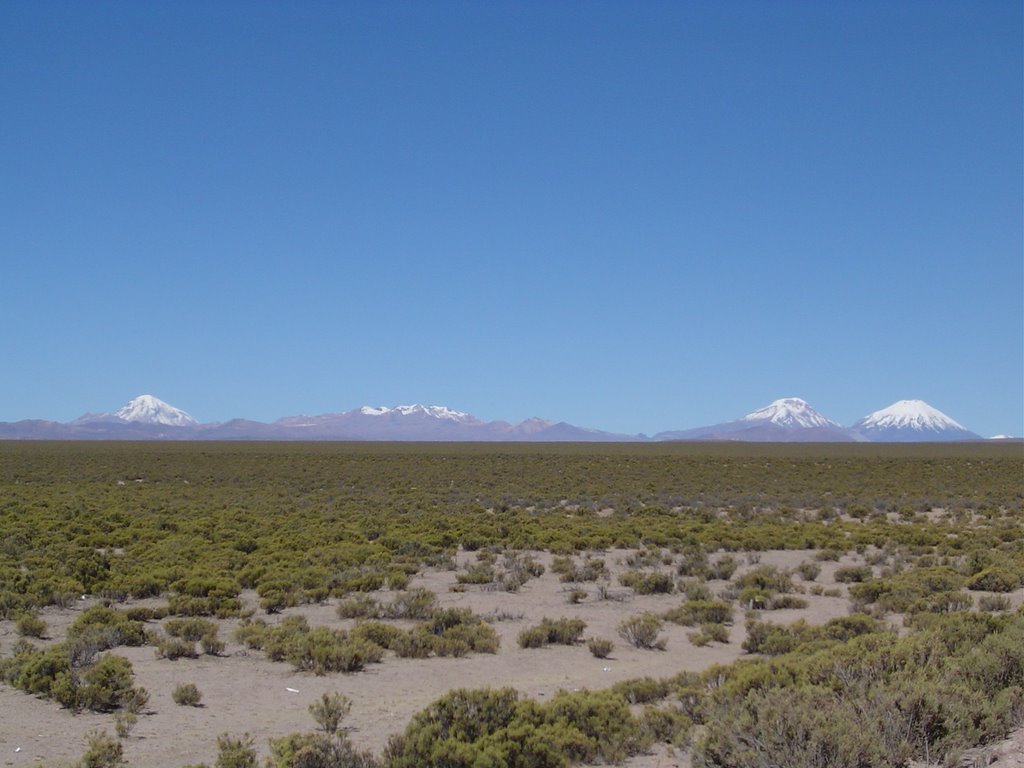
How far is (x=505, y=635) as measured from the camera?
1291 centimetres

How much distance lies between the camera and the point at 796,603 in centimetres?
1515

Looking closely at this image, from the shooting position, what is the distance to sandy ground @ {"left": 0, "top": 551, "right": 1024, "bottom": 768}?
26.0 feet

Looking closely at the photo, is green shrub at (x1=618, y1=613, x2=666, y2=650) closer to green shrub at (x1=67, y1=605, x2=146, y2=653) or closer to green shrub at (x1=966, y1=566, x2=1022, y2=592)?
green shrub at (x1=67, y1=605, x2=146, y2=653)

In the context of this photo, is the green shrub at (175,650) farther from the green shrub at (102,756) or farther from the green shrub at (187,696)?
the green shrub at (102,756)

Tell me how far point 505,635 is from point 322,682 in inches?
134

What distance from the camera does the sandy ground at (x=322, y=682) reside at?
312 inches

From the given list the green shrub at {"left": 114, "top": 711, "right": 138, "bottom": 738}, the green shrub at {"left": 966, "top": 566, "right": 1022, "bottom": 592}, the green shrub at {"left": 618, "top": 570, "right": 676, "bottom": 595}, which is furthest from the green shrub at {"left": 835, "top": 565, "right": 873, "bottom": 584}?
the green shrub at {"left": 114, "top": 711, "right": 138, "bottom": 738}

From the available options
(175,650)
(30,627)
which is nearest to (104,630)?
(175,650)

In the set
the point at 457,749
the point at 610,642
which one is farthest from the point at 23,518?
the point at 457,749

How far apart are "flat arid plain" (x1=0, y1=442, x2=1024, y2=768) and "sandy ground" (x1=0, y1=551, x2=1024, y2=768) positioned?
0.04 meters

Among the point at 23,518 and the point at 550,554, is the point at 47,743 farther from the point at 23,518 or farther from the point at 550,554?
the point at 23,518

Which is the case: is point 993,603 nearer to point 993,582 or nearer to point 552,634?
point 993,582

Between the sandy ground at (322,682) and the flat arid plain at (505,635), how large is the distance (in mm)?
43

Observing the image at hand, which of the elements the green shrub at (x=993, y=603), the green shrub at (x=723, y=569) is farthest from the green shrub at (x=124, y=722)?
the green shrub at (x=993, y=603)
